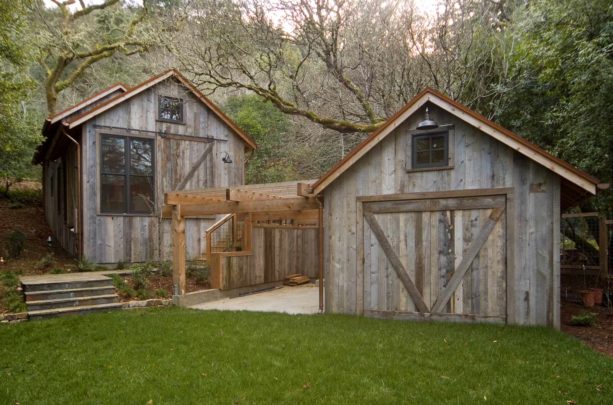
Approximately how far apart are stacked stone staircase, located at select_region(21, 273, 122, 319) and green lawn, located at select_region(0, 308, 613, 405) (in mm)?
1047

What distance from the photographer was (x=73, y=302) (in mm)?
9445

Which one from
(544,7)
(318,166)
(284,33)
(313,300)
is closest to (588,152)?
(544,7)

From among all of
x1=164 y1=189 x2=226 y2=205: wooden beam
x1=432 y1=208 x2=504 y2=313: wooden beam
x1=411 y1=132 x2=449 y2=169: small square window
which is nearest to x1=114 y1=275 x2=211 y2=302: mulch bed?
x1=164 y1=189 x2=226 y2=205: wooden beam

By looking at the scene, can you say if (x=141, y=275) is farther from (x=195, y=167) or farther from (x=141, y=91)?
(x=141, y=91)

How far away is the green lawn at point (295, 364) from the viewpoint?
4699mm

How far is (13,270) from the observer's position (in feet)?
37.4

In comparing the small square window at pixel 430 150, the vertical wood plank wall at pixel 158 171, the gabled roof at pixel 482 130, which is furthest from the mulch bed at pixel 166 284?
the small square window at pixel 430 150

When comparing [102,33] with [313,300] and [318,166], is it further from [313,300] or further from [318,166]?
[313,300]

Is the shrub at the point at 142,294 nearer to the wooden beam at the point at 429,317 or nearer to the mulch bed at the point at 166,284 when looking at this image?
the mulch bed at the point at 166,284

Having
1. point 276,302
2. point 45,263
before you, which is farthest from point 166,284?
point 45,263

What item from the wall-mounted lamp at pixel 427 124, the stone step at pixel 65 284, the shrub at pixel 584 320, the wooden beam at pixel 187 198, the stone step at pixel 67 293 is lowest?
the shrub at pixel 584 320

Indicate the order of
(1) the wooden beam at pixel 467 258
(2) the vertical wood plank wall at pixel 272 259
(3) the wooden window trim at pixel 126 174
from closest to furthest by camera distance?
(1) the wooden beam at pixel 467 258, (2) the vertical wood plank wall at pixel 272 259, (3) the wooden window trim at pixel 126 174

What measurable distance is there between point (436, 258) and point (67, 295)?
24.3 feet

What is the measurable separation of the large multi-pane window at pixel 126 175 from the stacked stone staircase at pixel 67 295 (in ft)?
10.2
